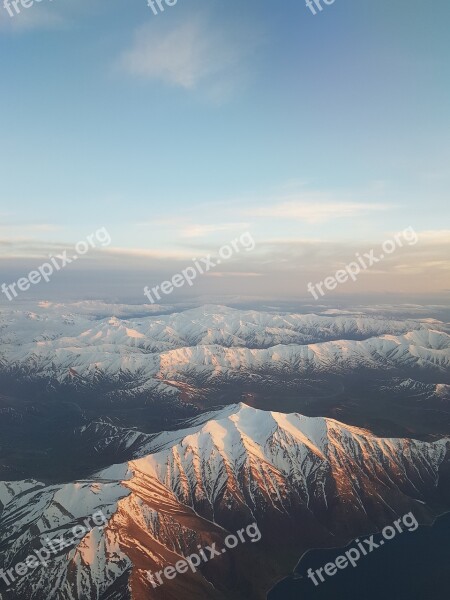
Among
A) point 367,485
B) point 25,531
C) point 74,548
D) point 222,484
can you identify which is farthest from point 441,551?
point 25,531

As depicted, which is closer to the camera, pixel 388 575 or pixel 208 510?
pixel 388 575

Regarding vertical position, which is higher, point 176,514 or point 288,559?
point 176,514

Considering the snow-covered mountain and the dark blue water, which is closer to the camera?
the snow-covered mountain

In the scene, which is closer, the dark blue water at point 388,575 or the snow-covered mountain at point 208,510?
the snow-covered mountain at point 208,510

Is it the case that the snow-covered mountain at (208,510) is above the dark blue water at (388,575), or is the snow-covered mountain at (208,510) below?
above

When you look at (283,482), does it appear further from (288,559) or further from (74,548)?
(74,548)
